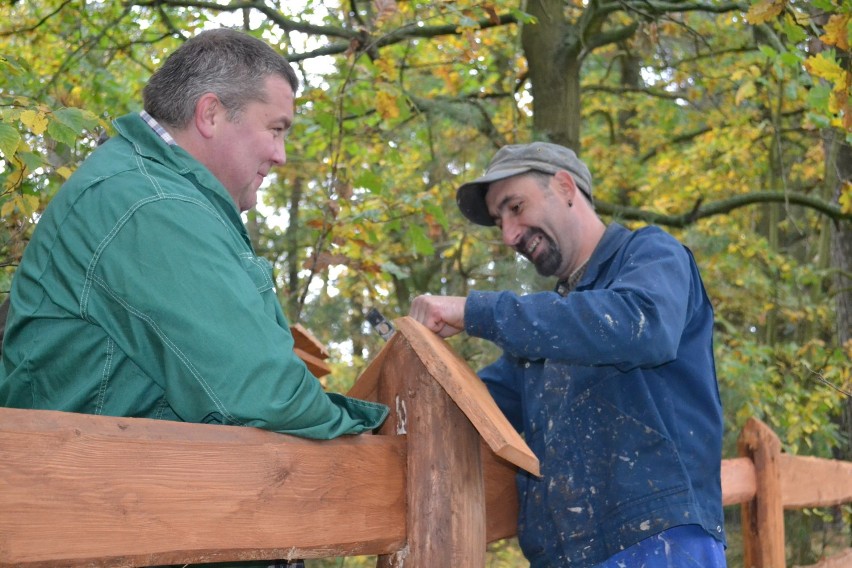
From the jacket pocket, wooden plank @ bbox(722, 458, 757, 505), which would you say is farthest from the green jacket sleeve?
wooden plank @ bbox(722, 458, 757, 505)

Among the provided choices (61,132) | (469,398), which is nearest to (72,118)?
(61,132)

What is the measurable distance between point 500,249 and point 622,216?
2414 mm

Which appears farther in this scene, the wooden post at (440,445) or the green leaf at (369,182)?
the green leaf at (369,182)

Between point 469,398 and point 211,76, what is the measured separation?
1.00m

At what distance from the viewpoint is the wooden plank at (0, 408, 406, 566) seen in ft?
4.81

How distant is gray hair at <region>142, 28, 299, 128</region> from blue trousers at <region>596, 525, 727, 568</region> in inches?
60.4

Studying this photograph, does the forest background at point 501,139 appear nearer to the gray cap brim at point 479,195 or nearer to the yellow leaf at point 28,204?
the yellow leaf at point 28,204

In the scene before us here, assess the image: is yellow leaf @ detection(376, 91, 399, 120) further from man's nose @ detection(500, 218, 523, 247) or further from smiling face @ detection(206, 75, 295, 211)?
smiling face @ detection(206, 75, 295, 211)

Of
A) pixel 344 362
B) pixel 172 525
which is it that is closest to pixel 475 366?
pixel 344 362

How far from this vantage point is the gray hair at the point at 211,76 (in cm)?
226

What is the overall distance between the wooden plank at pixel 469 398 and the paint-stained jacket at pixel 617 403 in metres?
0.29

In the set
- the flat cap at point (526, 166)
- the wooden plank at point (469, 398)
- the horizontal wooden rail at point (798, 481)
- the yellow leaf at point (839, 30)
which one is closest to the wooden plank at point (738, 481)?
the horizontal wooden rail at point (798, 481)

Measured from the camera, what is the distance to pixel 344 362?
11.6 metres

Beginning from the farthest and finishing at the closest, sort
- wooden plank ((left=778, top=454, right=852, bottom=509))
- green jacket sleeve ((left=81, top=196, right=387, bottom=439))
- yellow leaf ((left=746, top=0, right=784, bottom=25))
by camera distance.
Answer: wooden plank ((left=778, top=454, right=852, bottom=509)) → yellow leaf ((left=746, top=0, right=784, bottom=25)) → green jacket sleeve ((left=81, top=196, right=387, bottom=439))
